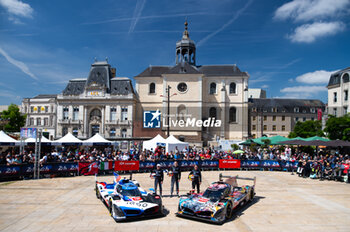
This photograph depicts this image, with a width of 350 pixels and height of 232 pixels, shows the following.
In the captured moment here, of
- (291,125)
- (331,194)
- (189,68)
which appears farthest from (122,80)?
(331,194)

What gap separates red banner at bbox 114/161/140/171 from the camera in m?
21.1

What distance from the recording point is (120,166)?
69.8 ft

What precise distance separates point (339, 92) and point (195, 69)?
83.2 feet

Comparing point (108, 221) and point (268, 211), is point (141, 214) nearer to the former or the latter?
point (108, 221)

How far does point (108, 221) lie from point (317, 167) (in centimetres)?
1736

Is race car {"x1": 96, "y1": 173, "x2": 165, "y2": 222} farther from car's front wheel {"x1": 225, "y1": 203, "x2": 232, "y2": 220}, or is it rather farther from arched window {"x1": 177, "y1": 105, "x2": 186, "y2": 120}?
arched window {"x1": 177, "y1": 105, "x2": 186, "y2": 120}

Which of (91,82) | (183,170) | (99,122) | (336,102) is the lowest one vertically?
(183,170)

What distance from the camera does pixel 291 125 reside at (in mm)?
66812

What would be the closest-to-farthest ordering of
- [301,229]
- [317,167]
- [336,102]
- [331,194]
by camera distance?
[301,229]
[331,194]
[317,167]
[336,102]

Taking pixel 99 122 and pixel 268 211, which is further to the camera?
pixel 99 122

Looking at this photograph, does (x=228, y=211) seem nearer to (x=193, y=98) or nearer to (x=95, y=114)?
(x=193, y=98)

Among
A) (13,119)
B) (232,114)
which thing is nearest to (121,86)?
(232,114)

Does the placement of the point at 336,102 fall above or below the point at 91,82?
below

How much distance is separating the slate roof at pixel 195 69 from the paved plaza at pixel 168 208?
39979mm
